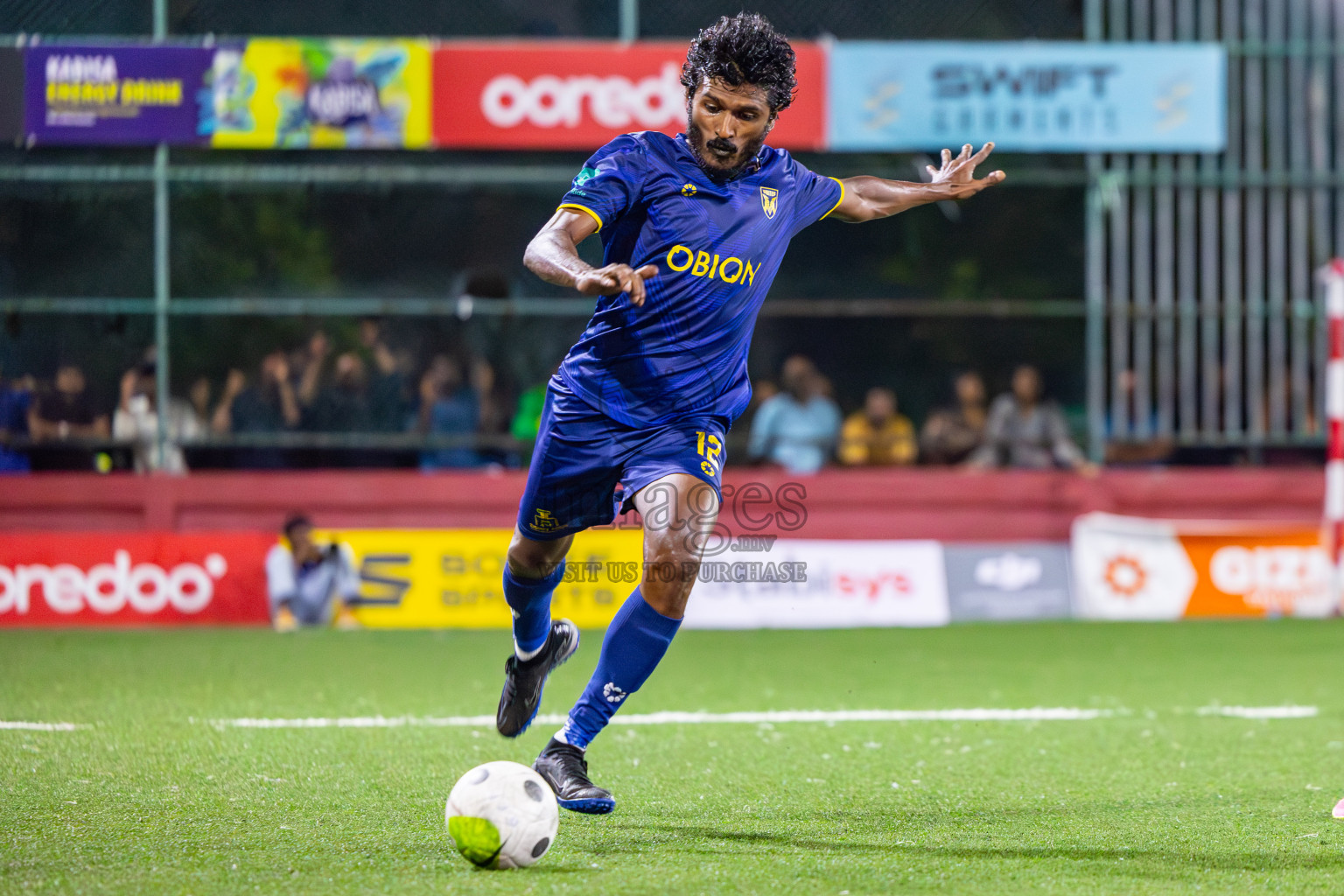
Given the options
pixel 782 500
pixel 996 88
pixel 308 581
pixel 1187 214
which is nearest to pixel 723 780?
pixel 308 581

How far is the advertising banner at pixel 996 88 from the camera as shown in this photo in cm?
Result: 1248

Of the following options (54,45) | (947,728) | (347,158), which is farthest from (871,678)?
(54,45)

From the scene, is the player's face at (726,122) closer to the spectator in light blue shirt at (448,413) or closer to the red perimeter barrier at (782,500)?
the red perimeter barrier at (782,500)

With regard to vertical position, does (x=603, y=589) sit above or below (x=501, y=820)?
below

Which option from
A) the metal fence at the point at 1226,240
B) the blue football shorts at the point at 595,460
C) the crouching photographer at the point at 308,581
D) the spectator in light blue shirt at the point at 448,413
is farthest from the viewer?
the metal fence at the point at 1226,240

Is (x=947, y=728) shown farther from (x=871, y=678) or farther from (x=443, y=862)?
(x=443, y=862)

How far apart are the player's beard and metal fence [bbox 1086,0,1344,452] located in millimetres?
8572

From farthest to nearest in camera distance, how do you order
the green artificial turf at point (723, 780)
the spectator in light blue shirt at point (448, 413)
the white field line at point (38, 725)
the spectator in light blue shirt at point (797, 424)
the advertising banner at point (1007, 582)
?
1. the spectator in light blue shirt at point (797, 424)
2. the spectator in light blue shirt at point (448, 413)
3. the advertising banner at point (1007, 582)
4. the white field line at point (38, 725)
5. the green artificial turf at point (723, 780)

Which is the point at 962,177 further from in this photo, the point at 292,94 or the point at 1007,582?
the point at 292,94

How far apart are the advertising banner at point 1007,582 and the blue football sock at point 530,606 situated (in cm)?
709

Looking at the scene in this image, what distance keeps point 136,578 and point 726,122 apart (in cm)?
842

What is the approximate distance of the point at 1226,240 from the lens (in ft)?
42.9

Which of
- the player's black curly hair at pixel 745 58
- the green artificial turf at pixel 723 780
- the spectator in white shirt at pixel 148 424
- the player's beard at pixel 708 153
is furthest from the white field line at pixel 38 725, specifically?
the spectator in white shirt at pixel 148 424

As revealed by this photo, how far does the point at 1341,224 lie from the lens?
13219mm
